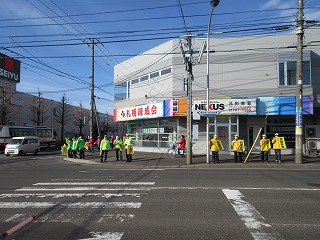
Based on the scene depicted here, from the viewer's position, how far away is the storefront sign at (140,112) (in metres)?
23.9

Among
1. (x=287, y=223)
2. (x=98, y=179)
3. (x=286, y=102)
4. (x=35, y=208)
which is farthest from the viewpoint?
(x=286, y=102)

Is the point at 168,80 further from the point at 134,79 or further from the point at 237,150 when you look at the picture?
the point at 237,150

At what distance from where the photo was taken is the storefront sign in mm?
23906

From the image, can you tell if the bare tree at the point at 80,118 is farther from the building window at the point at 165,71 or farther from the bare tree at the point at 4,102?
the building window at the point at 165,71

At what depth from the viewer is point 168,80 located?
2438 centimetres

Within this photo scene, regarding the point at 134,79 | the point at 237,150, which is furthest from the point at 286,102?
the point at 134,79

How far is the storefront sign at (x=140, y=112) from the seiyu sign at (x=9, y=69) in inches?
1215

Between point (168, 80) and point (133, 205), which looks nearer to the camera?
point (133, 205)

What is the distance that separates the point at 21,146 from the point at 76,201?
23.0m

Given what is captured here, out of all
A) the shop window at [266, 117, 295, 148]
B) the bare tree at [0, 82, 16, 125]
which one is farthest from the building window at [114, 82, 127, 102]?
the bare tree at [0, 82, 16, 125]

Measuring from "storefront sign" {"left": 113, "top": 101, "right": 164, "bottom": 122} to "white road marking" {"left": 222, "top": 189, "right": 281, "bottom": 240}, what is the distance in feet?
52.0

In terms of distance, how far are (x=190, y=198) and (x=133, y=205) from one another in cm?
161

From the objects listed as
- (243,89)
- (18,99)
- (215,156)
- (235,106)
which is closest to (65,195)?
(215,156)

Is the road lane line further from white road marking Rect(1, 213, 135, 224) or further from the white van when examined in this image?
the white van
